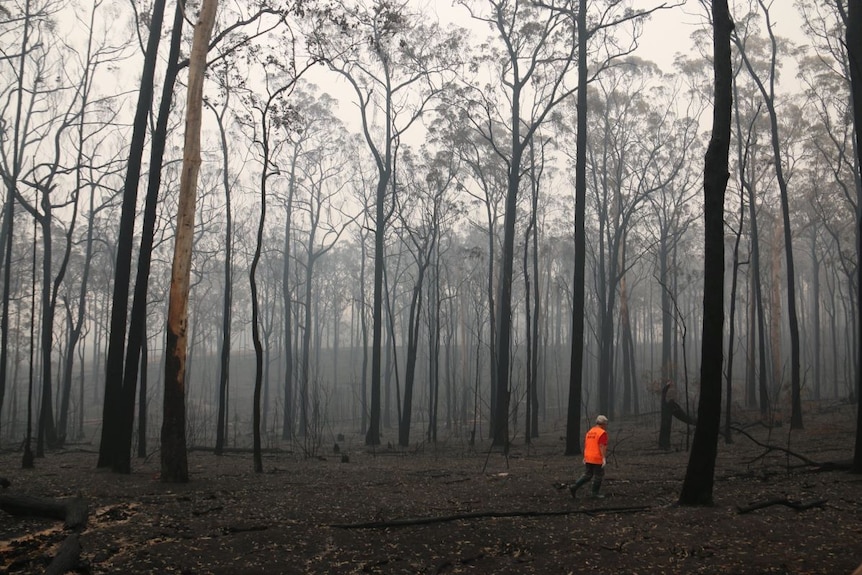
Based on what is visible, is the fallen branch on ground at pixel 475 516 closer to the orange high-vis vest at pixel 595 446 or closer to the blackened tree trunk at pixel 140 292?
the orange high-vis vest at pixel 595 446

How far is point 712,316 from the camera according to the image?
7.07m

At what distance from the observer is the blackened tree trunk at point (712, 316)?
274 inches

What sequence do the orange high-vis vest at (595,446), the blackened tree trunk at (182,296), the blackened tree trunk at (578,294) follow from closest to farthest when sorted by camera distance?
the orange high-vis vest at (595,446), the blackened tree trunk at (182,296), the blackened tree trunk at (578,294)

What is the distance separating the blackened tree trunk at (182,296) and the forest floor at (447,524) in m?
0.49

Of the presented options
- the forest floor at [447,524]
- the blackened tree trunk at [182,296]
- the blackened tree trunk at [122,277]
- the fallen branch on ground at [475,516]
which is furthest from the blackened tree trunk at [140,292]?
the fallen branch on ground at [475,516]

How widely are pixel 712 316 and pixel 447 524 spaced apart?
376 cm

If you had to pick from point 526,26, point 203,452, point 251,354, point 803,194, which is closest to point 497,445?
point 203,452

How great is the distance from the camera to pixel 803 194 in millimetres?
29141

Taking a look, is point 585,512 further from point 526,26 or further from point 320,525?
point 526,26

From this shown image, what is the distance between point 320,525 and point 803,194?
29931mm

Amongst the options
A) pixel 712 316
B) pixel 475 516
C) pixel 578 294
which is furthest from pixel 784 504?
pixel 578 294

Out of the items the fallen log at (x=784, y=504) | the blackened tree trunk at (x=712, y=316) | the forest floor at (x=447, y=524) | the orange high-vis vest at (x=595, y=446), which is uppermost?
the blackened tree trunk at (x=712, y=316)

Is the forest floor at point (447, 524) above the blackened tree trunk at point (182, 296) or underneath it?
underneath

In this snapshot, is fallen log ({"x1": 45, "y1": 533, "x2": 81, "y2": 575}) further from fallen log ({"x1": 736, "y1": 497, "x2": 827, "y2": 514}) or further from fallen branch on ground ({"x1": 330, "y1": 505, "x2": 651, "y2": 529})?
fallen log ({"x1": 736, "y1": 497, "x2": 827, "y2": 514})
